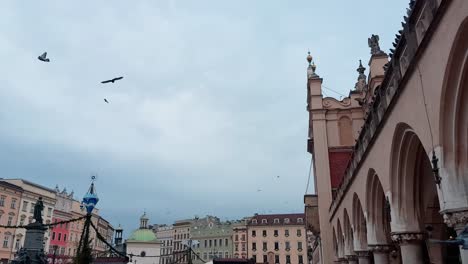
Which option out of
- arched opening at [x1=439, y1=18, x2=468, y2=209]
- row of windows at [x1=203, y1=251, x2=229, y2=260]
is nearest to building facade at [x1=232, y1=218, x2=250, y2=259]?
row of windows at [x1=203, y1=251, x2=229, y2=260]

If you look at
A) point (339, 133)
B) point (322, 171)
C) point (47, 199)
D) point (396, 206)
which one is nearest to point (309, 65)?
point (339, 133)

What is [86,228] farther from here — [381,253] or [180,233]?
[180,233]

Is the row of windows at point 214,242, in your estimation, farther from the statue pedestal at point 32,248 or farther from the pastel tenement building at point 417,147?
the statue pedestal at point 32,248

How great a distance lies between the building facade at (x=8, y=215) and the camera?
185 ft

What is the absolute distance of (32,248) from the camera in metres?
17.6

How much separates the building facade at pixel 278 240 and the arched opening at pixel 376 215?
75895mm

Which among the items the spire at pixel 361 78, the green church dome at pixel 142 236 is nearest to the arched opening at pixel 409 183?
the spire at pixel 361 78

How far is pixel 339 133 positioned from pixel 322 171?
3330 mm

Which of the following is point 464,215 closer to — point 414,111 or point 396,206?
point 414,111

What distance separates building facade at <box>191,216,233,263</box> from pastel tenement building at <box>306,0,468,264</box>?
79.4 meters

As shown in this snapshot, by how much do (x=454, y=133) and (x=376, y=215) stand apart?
697 centimetres

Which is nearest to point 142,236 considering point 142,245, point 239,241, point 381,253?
point 142,245

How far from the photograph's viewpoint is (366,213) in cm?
1371

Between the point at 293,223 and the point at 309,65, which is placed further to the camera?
the point at 293,223
